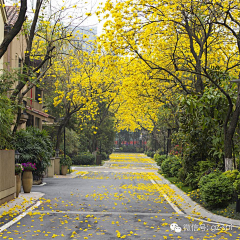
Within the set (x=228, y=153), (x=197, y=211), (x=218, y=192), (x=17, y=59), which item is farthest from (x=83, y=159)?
(x=218, y=192)

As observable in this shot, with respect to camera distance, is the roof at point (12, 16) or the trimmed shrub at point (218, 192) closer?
the trimmed shrub at point (218, 192)

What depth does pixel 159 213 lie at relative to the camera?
1196 centimetres

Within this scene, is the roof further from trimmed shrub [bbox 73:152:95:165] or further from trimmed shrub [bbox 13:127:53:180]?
trimmed shrub [bbox 73:152:95:165]

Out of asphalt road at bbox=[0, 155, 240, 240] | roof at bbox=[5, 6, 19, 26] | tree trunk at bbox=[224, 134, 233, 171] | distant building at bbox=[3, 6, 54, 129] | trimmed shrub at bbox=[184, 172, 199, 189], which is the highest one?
roof at bbox=[5, 6, 19, 26]

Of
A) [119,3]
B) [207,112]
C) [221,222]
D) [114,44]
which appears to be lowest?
[221,222]

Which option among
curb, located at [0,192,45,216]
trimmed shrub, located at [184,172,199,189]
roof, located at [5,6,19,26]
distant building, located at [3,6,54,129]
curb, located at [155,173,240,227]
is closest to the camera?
curb, located at [155,173,240,227]

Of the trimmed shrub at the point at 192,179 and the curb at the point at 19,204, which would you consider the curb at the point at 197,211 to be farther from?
the curb at the point at 19,204

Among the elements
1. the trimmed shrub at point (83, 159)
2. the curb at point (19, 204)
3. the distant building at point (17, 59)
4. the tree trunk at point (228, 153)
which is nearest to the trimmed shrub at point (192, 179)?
the tree trunk at point (228, 153)

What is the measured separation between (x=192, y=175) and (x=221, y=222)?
7308 millimetres

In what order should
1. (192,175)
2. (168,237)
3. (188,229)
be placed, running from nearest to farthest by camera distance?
(168,237) → (188,229) → (192,175)

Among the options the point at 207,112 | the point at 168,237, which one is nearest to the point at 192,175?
the point at 207,112

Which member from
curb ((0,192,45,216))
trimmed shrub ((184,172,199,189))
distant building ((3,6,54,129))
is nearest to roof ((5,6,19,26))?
distant building ((3,6,54,129))

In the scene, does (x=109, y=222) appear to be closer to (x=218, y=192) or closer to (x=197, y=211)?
(x=197, y=211)

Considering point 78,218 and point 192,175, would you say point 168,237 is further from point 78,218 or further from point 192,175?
point 192,175
